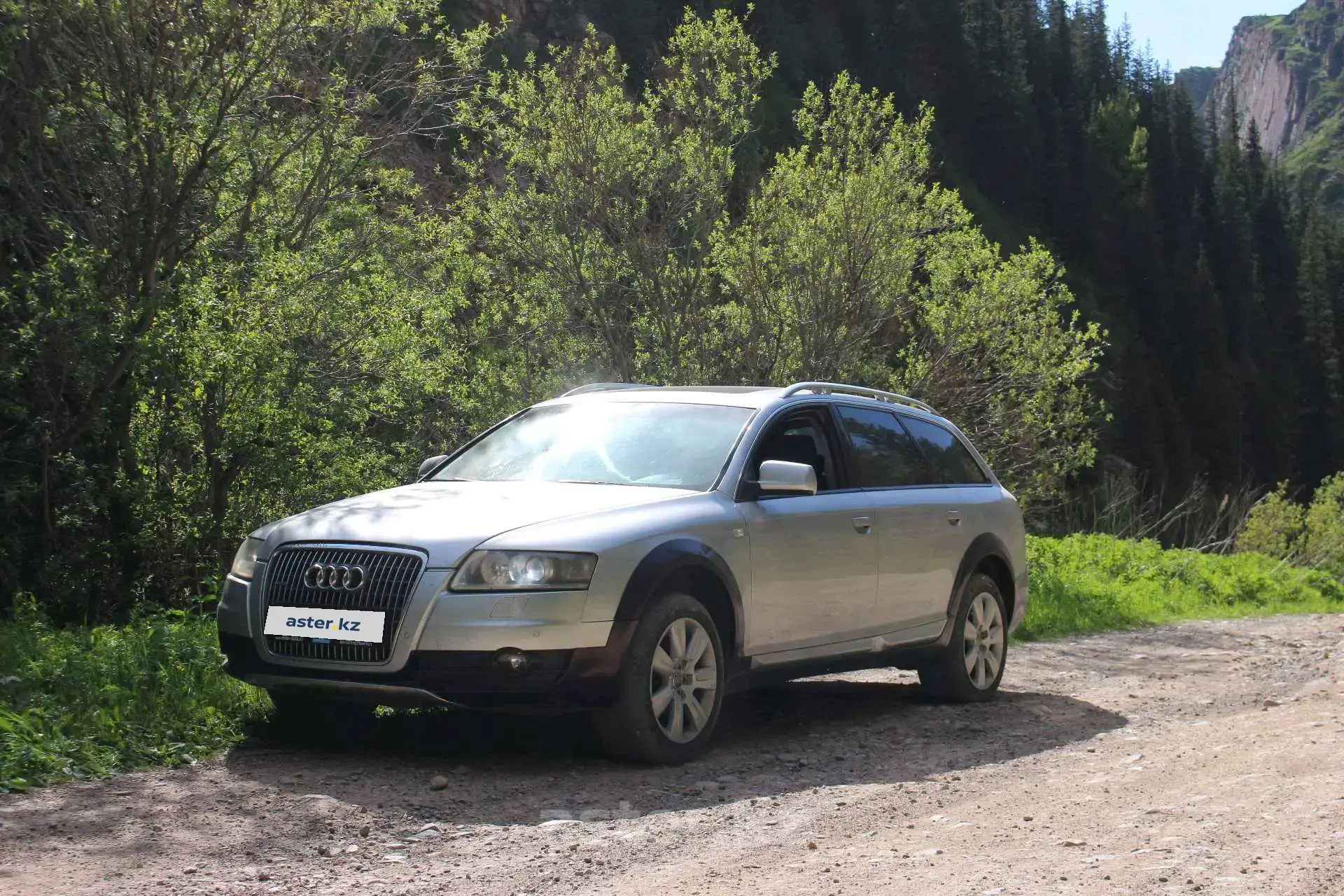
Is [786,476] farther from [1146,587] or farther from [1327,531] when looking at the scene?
[1327,531]

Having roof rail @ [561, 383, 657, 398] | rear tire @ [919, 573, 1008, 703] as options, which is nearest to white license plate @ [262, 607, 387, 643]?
roof rail @ [561, 383, 657, 398]

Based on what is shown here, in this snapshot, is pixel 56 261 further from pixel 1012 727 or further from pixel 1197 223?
pixel 1197 223

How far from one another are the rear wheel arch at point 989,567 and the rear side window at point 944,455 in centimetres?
40

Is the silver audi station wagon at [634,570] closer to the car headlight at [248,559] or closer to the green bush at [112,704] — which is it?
the car headlight at [248,559]

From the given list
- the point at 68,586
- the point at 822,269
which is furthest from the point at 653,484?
the point at 822,269

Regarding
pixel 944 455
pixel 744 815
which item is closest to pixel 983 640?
pixel 944 455

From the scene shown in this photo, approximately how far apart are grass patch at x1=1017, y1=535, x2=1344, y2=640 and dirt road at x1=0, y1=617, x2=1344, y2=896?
6.87m

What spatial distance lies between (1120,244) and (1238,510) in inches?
2905

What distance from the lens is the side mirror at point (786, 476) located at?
7.09m

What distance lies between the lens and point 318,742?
682 cm

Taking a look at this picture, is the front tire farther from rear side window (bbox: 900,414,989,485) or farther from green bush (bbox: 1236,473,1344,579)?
green bush (bbox: 1236,473,1344,579)

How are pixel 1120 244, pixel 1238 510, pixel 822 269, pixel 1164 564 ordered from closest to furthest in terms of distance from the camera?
pixel 822 269, pixel 1164 564, pixel 1238 510, pixel 1120 244

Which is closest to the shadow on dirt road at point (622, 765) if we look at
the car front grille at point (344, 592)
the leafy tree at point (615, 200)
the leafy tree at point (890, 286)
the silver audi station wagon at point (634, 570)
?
the silver audi station wagon at point (634, 570)

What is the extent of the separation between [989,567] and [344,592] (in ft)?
14.6
